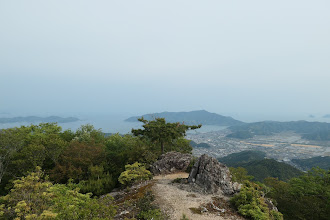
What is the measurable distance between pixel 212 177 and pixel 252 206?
12.7ft

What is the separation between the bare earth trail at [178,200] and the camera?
10.7 meters

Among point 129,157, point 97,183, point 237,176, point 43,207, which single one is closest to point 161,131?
point 129,157

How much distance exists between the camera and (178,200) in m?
12.4

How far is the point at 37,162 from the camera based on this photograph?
18516 mm

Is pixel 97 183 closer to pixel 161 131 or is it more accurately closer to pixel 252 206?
pixel 161 131

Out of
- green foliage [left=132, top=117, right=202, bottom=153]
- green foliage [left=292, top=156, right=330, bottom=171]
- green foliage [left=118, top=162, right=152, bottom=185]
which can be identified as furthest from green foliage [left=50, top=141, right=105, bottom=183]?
green foliage [left=292, top=156, right=330, bottom=171]

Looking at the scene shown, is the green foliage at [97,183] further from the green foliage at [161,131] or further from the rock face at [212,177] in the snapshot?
the rock face at [212,177]

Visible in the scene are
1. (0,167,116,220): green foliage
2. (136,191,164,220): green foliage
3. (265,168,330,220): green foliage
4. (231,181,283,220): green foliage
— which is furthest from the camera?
(265,168,330,220): green foliage

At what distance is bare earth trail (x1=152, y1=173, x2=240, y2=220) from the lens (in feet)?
35.0

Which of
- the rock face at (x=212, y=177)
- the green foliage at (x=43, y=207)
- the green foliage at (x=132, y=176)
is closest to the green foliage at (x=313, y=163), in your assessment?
the rock face at (x=212, y=177)

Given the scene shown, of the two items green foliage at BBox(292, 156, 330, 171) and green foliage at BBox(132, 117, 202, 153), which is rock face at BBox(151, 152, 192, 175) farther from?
green foliage at BBox(292, 156, 330, 171)

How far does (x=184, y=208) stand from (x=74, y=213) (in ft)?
22.7

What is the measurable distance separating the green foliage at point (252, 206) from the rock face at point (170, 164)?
8193 millimetres

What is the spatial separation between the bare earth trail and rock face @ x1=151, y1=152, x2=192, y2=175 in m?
3.60
